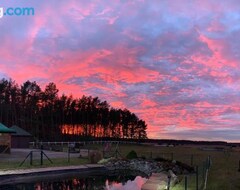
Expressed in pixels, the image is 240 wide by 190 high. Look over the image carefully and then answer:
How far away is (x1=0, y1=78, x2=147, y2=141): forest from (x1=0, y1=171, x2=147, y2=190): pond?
6729 cm

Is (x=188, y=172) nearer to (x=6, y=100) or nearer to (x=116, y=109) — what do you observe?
(x=6, y=100)

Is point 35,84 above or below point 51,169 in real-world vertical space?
above

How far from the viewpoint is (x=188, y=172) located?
3203 cm

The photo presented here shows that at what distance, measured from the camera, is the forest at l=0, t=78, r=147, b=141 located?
10256 centimetres

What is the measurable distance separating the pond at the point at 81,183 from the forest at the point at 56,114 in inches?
2649

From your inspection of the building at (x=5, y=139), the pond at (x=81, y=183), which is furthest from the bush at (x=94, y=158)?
the building at (x=5, y=139)

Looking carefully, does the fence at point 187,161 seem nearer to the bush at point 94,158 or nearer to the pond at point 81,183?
the bush at point 94,158

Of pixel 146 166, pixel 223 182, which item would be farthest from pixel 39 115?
pixel 223 182

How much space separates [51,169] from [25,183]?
3.89 m

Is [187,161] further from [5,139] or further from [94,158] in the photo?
[5,139]

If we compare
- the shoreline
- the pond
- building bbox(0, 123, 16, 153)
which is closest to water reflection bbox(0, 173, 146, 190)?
the pond

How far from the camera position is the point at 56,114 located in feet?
366

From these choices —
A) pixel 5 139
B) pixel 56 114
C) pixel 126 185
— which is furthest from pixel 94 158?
pixel 56 114

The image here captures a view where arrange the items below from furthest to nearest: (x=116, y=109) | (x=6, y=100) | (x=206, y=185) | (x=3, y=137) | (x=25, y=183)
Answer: (x=116, y=109)
(x=6, y=100)
(x=3, y=137)
(x=25, y=183)
(x=206, y=185)
